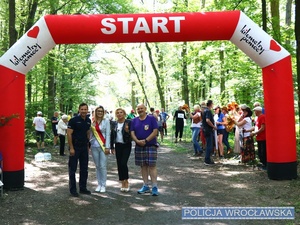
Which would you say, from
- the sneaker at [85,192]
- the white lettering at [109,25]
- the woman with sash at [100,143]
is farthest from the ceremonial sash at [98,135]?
the white lettering at [109,25]

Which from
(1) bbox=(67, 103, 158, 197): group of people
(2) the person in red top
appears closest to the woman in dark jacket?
(1) bbox=(67, 103, 158, 197): group of people

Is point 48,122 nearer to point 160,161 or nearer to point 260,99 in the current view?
point 160,161

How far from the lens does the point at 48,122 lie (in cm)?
1888

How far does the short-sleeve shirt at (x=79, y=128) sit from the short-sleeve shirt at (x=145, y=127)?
1.01 m

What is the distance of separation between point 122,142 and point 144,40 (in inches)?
92.9

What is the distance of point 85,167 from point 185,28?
12.3 feet

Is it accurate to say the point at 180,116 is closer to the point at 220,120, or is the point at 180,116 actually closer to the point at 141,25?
the point at 220,120

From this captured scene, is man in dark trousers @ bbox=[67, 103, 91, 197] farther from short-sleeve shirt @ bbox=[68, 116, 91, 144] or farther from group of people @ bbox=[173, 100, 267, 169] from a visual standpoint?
group of people @ bbox=[173, 100, 267, 169]

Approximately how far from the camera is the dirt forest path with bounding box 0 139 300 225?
559 cm

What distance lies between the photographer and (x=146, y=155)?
6922 millimetres

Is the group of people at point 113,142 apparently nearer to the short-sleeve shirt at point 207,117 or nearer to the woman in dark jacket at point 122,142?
the woman in dark jacket at point 122,142

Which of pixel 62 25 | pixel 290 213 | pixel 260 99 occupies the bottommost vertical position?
pixel 290 213

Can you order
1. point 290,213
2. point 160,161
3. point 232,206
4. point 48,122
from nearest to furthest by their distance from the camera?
point 290,213
point 232,206
point 160,161
point 48,122

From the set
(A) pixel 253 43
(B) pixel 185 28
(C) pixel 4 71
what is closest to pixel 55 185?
(C) pixel 4 71
